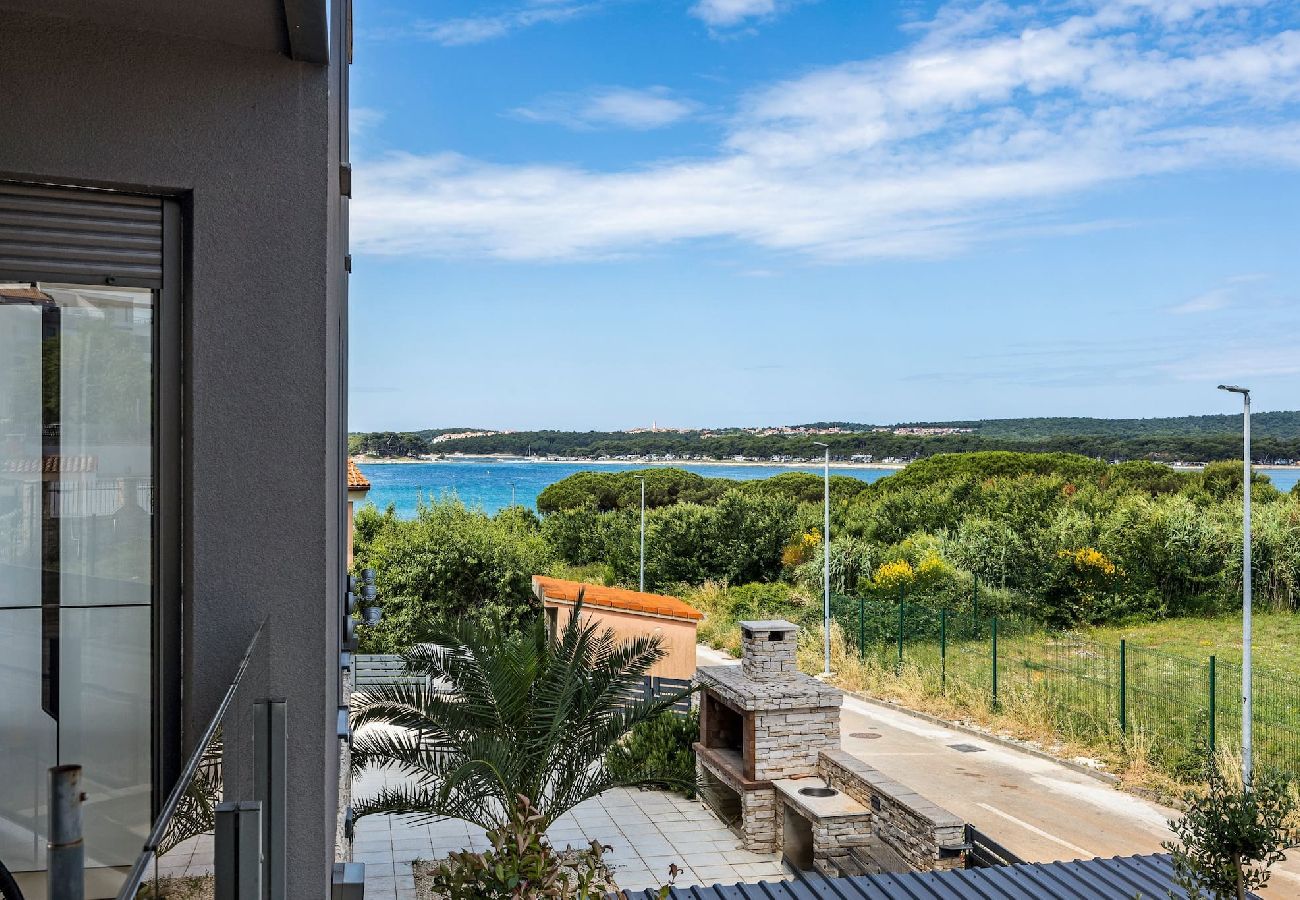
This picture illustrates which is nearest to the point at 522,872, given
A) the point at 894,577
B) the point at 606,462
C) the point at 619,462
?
the point at 894,577

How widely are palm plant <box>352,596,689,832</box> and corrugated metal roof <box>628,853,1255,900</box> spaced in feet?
7.05

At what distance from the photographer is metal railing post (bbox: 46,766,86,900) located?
1.11m

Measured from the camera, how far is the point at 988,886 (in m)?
6.95

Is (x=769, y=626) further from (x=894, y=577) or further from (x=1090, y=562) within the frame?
(x=1090, y=562)

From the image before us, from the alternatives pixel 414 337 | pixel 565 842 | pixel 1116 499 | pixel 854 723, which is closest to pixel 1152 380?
pixel 1116 499

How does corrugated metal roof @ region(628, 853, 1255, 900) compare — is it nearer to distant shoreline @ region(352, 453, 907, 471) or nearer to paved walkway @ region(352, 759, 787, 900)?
paved walkway @ region(352, 759, 787, 900)

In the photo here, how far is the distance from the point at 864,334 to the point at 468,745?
67.7m

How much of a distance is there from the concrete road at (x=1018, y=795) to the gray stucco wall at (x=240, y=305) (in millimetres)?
9483

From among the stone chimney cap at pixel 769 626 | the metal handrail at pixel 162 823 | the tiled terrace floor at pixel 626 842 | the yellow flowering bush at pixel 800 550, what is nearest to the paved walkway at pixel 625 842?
the tiled terrace floor at pixel 626 842

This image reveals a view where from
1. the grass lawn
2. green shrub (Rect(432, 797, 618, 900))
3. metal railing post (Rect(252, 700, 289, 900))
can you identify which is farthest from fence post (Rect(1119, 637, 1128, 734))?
metal railing post (Rect(252, 700, 289, 900))

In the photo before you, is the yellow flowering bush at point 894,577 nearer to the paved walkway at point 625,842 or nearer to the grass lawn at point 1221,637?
the grass lawn at point 1221,637

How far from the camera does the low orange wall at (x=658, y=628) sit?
52.9 feet

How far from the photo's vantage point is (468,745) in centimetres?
838

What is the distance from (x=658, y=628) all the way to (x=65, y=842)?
15.2 meters
